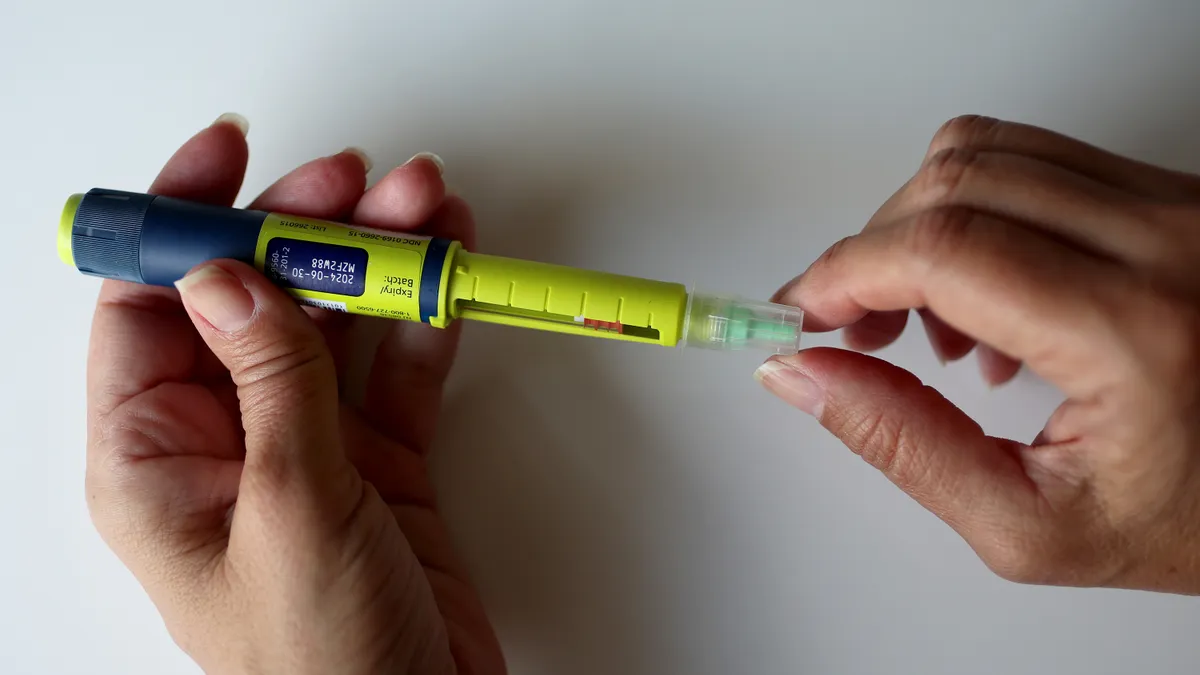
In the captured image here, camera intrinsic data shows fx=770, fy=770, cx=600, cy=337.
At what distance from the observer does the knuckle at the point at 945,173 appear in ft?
2.56

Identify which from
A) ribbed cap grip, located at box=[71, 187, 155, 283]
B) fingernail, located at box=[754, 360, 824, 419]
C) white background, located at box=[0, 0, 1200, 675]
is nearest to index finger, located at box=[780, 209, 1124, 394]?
fingernail, located at box=[754, 360, 824, 419]

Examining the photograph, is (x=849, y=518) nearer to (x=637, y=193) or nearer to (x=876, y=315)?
(x=876, y=315)

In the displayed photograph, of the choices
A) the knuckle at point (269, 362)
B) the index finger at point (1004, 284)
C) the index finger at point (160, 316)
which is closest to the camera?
the index finger at point (1004, 284)

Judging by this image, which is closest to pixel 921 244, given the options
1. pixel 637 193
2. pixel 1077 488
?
pixel 1077 488

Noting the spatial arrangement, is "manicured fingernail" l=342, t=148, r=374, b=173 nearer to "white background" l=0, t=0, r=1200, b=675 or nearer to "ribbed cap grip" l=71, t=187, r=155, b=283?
"white background" l=0, t=0, r=1200, b=675

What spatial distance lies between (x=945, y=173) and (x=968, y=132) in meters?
0.08

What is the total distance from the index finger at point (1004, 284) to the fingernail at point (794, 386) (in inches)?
4.3

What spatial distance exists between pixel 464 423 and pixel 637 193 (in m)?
0.39

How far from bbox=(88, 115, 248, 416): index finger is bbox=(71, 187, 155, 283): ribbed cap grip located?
11 cm

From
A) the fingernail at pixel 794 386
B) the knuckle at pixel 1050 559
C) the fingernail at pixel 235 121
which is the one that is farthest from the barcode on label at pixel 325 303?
the knuckle at pixel 1050 559

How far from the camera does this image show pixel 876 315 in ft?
3.26

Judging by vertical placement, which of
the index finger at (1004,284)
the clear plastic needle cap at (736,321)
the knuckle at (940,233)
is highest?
the knuckle at (940,233)

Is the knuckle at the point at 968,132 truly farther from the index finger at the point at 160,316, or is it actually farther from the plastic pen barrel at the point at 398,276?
the index finger at the point at 160,316

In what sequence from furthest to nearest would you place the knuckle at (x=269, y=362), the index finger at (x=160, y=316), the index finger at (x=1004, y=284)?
the index finger at (x=160, y=316) < the knuckle at (x=269, y=362) < the index finger at (x=1004, y=284)
